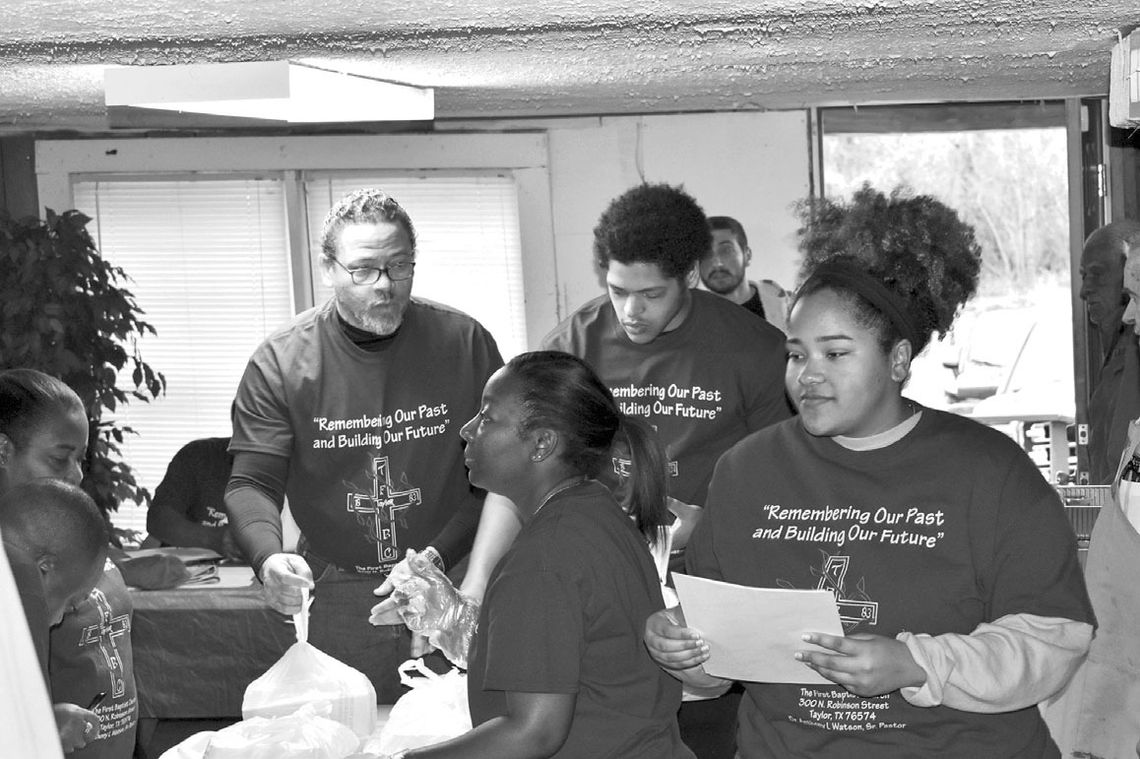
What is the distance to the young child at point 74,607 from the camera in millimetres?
2328

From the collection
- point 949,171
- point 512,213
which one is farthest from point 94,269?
point 949,171

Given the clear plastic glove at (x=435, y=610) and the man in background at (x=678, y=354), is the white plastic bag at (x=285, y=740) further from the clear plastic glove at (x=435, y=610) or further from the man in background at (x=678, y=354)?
the man in background at (x=678, y=354)

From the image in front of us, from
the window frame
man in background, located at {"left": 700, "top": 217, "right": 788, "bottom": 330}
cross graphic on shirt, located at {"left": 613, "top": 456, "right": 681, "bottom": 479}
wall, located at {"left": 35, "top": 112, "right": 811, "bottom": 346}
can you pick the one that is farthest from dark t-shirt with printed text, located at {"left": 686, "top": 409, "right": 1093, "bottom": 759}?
the window frame

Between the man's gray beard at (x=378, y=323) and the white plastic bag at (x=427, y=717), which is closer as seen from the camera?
the white plastic bag at (x=427, y=717)

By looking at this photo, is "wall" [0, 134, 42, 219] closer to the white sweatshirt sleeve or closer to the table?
the table

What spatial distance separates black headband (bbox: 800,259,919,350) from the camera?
1.80 metres

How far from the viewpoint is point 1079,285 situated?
5.02 metres

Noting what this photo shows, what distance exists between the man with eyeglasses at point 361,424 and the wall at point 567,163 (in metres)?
3.01

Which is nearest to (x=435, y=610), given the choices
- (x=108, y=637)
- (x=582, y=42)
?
(x=108, y=637)

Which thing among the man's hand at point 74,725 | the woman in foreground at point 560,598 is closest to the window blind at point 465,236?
the man's hand at point 74,725

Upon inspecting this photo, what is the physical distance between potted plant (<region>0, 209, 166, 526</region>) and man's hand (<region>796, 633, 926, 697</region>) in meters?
3.90

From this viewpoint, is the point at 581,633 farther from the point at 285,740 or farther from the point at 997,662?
the point at 285,740

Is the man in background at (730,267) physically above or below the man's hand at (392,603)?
above

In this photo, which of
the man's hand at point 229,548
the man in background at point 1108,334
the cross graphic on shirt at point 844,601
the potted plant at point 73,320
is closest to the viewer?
the cross graphic on shirt at point 844,601
